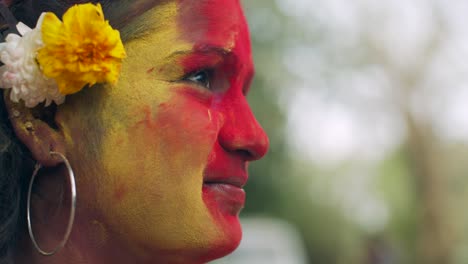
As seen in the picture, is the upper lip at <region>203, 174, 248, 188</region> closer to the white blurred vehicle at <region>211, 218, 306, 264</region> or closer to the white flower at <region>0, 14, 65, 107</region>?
the white flower at <region>0, 14, 65, 107</region>

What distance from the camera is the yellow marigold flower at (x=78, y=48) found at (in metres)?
1.83

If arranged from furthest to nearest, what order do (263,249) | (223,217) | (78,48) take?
1. (263,249)
2. (223,217)
3. (78,48)

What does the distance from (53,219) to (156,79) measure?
384 millimetres

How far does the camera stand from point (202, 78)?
2.02m

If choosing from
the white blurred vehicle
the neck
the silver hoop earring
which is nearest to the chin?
the neck

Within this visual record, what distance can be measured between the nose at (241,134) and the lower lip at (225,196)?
8cm

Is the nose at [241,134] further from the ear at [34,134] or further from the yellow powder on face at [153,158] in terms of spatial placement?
the ear at [34,134]

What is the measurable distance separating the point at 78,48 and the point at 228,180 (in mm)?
455

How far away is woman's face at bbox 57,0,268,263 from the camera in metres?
1.88

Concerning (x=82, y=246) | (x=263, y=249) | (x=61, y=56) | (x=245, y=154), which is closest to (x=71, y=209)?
(x=82, y=246)

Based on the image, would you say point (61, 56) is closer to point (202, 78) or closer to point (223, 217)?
point (202, 78)

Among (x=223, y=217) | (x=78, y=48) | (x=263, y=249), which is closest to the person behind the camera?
(x=78, y=48)

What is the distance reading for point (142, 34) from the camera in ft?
6.44

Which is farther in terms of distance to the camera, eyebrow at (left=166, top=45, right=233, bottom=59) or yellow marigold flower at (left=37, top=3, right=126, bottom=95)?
eyebrow at (left=166, top=45, right=233, bottom=59)
